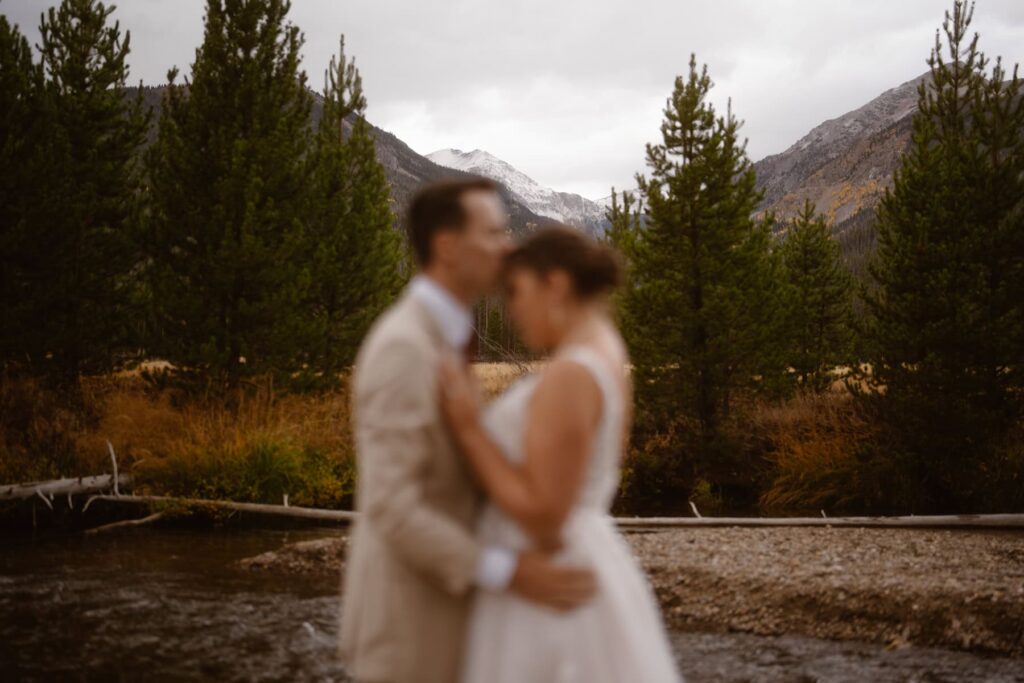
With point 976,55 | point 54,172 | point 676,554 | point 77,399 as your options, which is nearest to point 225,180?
Answer: point 54,172

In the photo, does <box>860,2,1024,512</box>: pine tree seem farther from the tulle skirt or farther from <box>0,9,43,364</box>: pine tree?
<box>0,9,43,364</box>: pine tree

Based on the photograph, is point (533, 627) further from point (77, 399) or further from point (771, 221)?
point (771, 221)

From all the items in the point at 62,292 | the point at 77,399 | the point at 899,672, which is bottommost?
the point at 899,672

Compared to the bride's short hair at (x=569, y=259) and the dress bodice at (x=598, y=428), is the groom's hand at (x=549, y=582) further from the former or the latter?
the bride's short hair at (x=569, y=259)

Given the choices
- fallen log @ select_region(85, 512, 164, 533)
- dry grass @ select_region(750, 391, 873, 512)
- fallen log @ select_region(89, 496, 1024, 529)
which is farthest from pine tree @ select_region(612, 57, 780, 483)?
fallen log @ select_region(85, 512, 164, 533)

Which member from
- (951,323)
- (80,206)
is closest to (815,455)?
(951,323)

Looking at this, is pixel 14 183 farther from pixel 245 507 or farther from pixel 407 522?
pixel 407 522

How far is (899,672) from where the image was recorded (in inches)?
285

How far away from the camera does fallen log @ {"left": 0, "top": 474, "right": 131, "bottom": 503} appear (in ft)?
43.9

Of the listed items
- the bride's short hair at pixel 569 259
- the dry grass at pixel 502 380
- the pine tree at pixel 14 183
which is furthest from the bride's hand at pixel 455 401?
the dry grass at pixel 502 380

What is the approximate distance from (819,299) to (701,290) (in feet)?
29.7

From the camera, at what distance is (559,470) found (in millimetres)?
1939

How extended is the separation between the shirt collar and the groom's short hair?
0.09m

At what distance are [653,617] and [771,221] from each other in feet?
69.0
